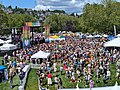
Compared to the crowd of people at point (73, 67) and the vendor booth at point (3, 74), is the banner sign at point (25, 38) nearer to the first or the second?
the crowd of people at point (73, 67)

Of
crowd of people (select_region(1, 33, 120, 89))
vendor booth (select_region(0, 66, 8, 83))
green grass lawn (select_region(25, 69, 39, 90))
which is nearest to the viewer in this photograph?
green grass lawn (select_region(25, 69, 39, 90))

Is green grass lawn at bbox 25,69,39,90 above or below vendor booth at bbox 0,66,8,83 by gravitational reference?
below

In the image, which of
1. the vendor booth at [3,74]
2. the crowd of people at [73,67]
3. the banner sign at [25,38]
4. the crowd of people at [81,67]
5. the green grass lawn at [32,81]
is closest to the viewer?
the green grass lawn at [32,81]

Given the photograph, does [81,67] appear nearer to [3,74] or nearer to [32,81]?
[32,81]

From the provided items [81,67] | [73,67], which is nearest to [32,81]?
[73,67]

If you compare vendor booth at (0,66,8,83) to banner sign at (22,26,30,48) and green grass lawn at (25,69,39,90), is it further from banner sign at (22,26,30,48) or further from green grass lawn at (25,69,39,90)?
banner sign at (22,26,30,48)

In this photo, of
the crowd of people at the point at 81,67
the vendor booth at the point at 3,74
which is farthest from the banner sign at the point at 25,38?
the vendor booth at the point at 3,74

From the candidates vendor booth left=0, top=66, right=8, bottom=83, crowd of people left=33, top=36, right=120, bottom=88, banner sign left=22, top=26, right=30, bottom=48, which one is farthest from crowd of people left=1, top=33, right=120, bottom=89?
banner sign left=22, top=26, right=30, bottom=48

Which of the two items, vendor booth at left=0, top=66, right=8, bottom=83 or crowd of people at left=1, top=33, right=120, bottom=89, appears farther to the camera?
vendor booth at left=0, top=66, right=8, bottom=83

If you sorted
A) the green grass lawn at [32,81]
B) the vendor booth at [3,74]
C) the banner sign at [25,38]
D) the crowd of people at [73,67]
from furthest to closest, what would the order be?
the banner sign at [25,38] < the vendor booth at [3,74] < the crowd of people at [73,67] < the green grass lawn at [32,81]

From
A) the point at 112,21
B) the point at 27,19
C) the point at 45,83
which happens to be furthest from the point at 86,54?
the point at 27,19

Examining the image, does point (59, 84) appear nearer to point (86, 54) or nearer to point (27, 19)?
point (86, 54)

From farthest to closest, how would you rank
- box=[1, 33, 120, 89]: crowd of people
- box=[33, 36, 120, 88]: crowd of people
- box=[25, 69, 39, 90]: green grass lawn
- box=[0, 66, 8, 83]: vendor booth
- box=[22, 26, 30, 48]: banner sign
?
box=[22, 26, 30, 48]: banner sign
box=[0, 66, 8, 83]: vendor booth
box=[33, 36, 120, 88]: crowd of people
box=[1, 33, 120, 89]: crowd of people
box=[25, 69, 39, 90]: green grass lawn

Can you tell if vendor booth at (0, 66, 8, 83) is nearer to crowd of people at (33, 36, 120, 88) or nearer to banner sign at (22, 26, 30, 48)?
crowd of people at (33, 36, 120, 88)
